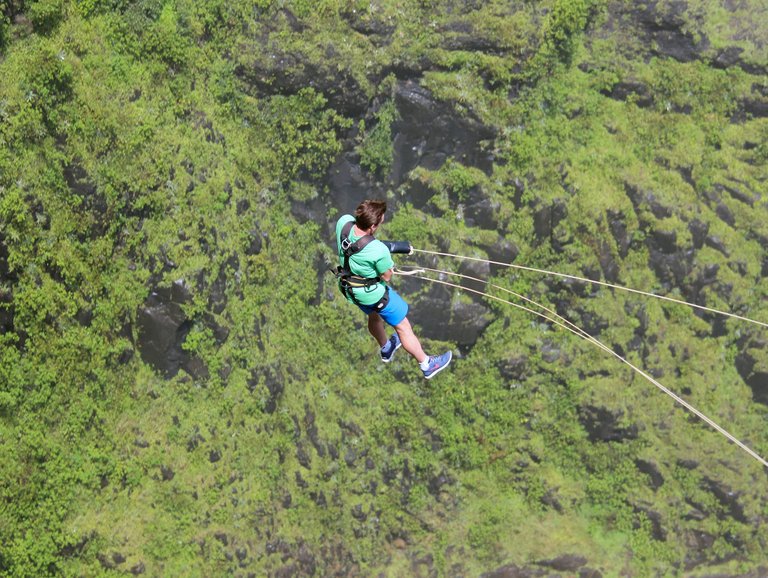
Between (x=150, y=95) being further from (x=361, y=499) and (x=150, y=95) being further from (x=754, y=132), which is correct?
(x=754, y=132)

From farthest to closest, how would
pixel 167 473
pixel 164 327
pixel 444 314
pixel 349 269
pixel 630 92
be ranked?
pixel 630 92 → pixel 444 314 → pixel 167 473 → pixel 164 327 → pixel 349 269

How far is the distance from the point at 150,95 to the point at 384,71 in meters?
7.81

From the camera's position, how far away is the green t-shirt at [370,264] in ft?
37.2

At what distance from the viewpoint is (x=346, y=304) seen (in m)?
28.3

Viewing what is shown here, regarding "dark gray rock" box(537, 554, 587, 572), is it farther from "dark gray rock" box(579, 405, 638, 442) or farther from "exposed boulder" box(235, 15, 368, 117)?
"exposed boulder" box(235, 15, 368, 117)

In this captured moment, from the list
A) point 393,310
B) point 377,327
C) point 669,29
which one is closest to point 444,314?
point 669,29

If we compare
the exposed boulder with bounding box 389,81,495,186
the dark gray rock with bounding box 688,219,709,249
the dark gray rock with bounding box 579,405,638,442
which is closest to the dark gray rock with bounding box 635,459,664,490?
the dark gray rock with bounding box 579,405,638,442

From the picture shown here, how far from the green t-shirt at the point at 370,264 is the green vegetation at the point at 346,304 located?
12.3m

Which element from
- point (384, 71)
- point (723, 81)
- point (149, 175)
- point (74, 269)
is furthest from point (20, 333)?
point (723, 81)

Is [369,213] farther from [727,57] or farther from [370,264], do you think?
[727,57]

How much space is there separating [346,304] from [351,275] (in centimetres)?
1656

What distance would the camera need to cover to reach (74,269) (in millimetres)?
21766

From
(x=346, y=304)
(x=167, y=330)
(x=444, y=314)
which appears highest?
(x=167, y=330)

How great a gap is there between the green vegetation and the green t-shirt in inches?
485
